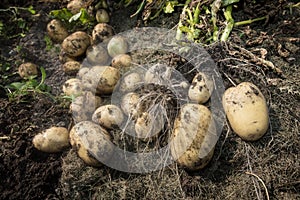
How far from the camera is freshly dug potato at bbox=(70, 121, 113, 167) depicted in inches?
93.1

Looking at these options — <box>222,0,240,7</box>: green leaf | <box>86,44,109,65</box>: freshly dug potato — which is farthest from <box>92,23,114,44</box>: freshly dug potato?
<box>222,0,240,7</box>: green leaf

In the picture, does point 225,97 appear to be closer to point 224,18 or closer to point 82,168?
point 224,18

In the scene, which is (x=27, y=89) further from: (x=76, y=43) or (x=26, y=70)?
(x=76, y=43)

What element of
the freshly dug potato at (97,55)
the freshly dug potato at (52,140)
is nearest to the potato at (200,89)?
the freshly dug potato at (97,55)

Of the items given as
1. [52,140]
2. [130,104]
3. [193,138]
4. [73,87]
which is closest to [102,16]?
[73,87]

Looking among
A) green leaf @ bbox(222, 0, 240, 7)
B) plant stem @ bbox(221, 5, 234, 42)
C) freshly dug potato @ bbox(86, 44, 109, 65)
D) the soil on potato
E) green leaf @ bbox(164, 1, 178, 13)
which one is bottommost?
the soil on potato

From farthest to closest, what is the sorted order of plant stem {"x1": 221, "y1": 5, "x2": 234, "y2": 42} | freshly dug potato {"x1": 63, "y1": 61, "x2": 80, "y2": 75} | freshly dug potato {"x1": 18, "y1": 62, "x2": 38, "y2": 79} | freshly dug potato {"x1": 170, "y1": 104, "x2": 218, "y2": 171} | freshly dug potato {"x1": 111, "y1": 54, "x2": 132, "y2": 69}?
freshly dug potato {"x1": 18, "y1": 62, "x2": 38, "y2": 79}, freshly dug potato {"x1": 63, "y1": 61, "x2": 80, "y2": 75}, freshly dug potato {"x1": 111, "y1": 54, "x2": 132, "y2": 69}, plant stem {"x1": 221, "y1": 5, "x2": 234, "y2": 42}, freshly dug potato {"x1": 170, "y1": 104, "x2": 218, "y2": 171}

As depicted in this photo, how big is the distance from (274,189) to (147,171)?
69 cm

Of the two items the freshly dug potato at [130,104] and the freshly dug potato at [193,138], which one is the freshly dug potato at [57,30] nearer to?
the freshly dug potato at [130,104]

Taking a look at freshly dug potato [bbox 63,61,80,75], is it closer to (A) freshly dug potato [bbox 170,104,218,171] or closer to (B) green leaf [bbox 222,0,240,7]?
(A) freshly dug potato [bbox 170,104,218,171]

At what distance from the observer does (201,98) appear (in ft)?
7.70

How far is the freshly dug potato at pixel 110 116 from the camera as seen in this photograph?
243 cm

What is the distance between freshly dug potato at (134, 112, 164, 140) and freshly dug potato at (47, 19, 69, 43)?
1.10 m

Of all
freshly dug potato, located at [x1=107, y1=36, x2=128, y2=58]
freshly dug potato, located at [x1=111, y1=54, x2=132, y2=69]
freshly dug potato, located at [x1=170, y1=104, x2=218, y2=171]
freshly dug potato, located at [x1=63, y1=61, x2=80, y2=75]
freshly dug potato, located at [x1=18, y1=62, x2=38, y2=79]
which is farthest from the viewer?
freshly dug potato, located at [x1=18, y1=62, x2=38, y2=79]
